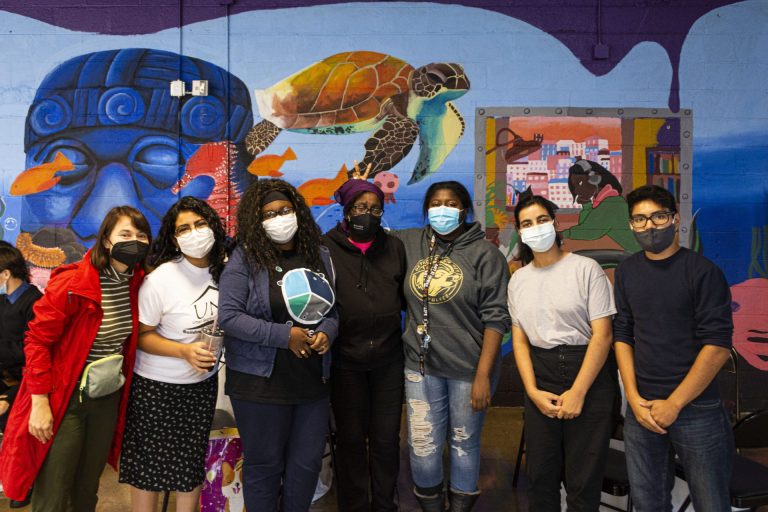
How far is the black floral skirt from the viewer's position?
76.5 inches

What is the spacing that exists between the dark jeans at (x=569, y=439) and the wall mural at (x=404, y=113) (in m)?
1.92

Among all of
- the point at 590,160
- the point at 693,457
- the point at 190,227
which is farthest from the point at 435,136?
the point at 693,457

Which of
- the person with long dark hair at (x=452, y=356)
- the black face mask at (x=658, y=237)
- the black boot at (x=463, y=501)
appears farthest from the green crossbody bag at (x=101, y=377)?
the black face mask at (x=658, y=237)

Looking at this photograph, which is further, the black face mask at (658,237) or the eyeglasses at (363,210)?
the eyeglasses at (363,210)

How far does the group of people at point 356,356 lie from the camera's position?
1.83m

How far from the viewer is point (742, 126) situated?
3818mm

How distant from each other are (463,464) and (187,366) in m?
1.18

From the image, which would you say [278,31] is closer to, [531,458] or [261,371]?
[261,371]

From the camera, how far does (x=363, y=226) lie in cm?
215

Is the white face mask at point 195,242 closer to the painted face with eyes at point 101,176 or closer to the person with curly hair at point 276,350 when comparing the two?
the person with curly hair at point 276,350

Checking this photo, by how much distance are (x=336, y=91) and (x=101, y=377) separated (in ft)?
8.81

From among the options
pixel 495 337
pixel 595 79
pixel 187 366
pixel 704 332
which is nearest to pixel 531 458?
pixel 495 337

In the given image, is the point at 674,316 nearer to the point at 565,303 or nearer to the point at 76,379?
the point at 565,303

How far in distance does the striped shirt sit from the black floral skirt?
6.6 inches
